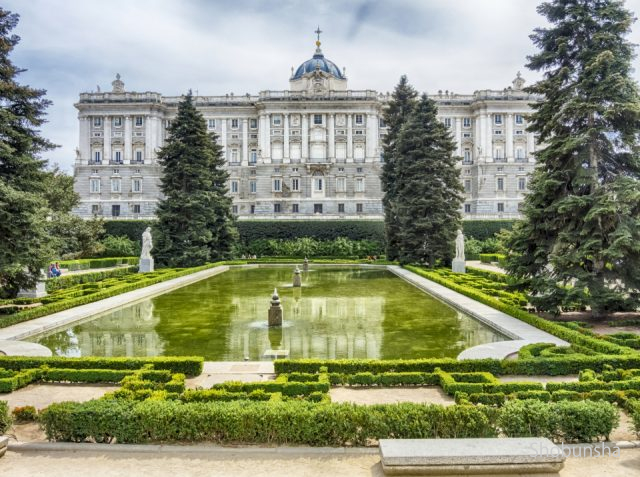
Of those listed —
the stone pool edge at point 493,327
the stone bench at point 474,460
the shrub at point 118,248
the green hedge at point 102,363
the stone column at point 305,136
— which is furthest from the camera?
the stone column at point 305,136

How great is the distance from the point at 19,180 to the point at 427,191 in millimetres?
21996

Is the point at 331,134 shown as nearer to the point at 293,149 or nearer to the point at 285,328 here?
the point at 293,149

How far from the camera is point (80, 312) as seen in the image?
16.7 metres

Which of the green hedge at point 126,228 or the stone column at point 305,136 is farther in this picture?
the stone column at point 305,136

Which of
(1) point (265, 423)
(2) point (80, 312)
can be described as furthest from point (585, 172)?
(2) point (80, 312)

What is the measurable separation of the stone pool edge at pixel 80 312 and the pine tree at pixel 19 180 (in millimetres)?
1561

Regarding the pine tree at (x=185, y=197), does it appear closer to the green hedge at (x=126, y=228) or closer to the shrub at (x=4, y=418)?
the green hedge at (x=126, y=228)

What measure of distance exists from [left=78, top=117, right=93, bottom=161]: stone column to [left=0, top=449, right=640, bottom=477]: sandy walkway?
65.5m

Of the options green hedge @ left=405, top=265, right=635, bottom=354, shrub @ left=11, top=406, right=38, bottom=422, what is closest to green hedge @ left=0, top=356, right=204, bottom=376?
shrub @ left=11, top=406, right=38, bottom=422

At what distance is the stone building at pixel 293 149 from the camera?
63250mm

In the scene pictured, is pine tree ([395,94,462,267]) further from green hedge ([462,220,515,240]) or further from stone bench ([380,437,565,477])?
stone bench ([380,437,565,477])

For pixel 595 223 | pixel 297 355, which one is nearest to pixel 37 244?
pixel 297 355

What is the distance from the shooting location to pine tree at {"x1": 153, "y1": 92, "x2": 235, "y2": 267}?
33469mm

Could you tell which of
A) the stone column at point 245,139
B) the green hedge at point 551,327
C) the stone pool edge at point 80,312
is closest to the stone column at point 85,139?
the stone column at point 245,139
